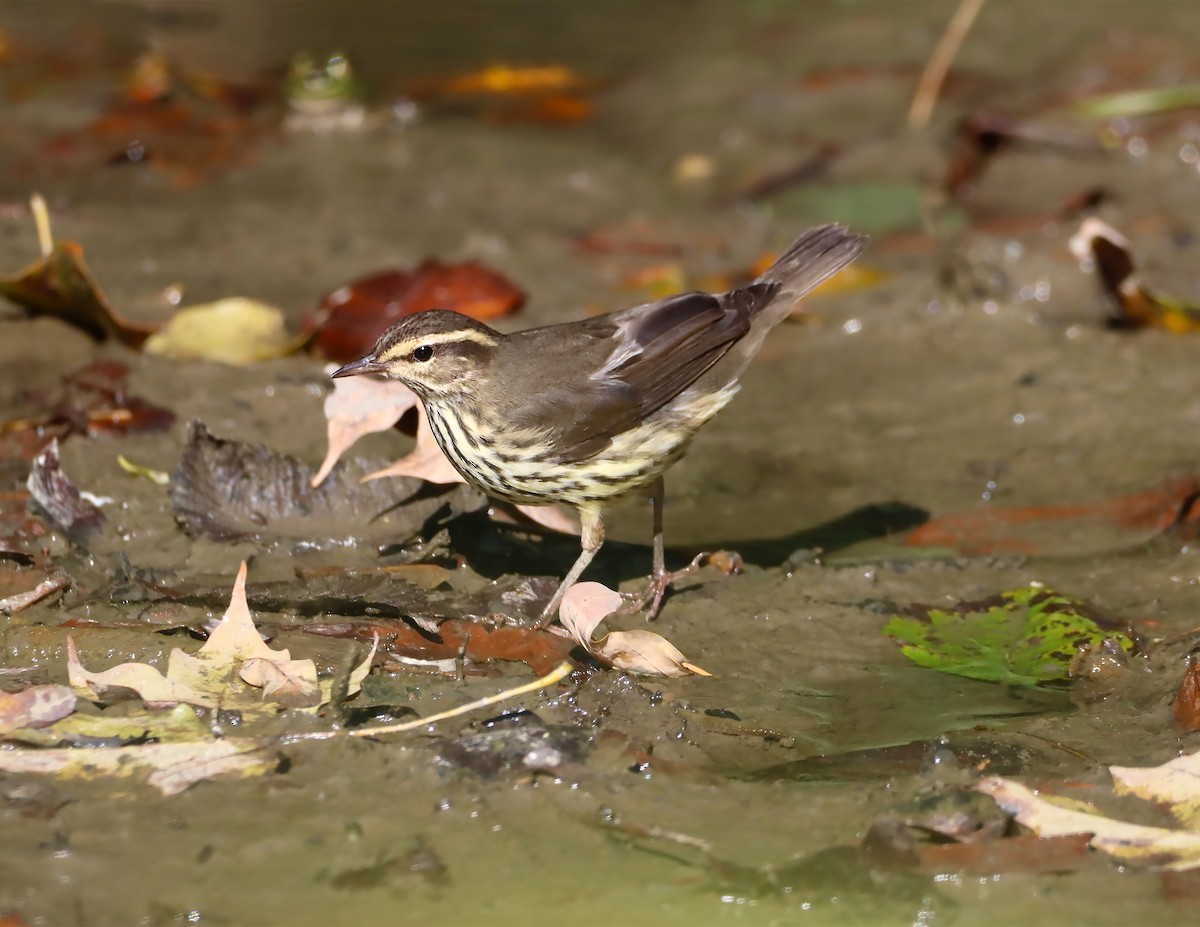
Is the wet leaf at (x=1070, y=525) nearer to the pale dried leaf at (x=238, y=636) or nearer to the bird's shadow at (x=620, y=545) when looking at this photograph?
the bird's shadow at (x=620, y=545)

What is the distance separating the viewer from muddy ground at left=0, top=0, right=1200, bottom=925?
118 inches

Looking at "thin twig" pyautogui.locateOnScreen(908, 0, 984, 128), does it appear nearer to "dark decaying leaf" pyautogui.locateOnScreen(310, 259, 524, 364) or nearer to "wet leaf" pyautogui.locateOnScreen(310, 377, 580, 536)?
"dark decaying leaf" pyautogui.locateOnScreen(310, 259, 524, 364)

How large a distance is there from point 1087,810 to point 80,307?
13.9ft

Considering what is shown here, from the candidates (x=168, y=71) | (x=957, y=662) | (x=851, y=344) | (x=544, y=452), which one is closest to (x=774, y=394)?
(x=851, y=344)

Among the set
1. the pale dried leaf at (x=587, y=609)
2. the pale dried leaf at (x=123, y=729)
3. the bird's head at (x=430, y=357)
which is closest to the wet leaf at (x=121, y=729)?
the pale dried leaf at (x=123, y=729)

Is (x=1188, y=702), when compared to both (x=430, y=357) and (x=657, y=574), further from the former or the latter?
(x=430, y=357)

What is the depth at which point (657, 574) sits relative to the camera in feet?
14.6

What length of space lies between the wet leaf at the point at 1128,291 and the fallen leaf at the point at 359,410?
9.75ft

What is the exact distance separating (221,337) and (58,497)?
5.11 feet

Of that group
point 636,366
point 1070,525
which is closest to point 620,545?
point 636,366

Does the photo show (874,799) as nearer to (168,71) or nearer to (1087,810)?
(1087,810)

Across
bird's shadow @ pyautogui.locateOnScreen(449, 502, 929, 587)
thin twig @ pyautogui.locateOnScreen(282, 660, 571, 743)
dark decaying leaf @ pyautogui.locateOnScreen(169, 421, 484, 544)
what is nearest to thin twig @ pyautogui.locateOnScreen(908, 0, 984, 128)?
bird's shadow @ pyautogui.locateOnScreen(449, 502, 929, 587)

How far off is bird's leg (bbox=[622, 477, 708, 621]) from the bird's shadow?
0.05 m

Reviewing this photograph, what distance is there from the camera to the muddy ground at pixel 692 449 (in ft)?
9.80
